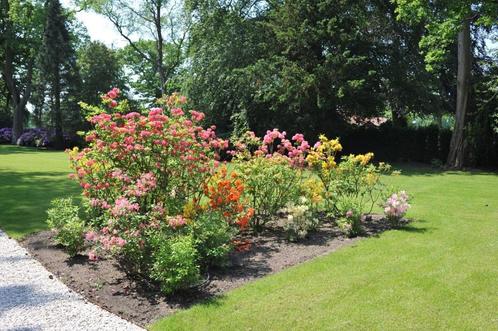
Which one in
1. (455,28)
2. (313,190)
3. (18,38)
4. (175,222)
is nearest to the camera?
(175,222)

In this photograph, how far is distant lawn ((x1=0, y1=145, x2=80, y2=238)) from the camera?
7.84 m

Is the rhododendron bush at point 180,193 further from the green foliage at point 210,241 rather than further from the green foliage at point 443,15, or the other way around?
the green foliage at point 443,15

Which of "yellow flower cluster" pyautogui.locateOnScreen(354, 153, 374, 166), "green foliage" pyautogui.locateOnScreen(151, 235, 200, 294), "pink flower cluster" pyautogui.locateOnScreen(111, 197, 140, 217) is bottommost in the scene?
"green foliage" pyautogui.locateOnScreen(151, 235, 200, 294)

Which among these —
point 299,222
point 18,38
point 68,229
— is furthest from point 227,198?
point 18,38

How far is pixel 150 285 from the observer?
4.82 m

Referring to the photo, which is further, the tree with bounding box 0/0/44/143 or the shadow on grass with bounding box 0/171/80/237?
the tree with bounding box 0/0/44/143

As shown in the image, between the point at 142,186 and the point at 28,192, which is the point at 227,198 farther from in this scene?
the point at 28,192

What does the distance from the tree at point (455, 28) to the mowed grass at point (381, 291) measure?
27.7 ft

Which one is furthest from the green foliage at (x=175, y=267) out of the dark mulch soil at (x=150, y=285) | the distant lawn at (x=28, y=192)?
the distant lawn at (x=28, y=192)

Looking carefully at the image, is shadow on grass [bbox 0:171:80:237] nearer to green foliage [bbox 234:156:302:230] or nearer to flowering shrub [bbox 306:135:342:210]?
green foliage [bbox 234:156:302:230]

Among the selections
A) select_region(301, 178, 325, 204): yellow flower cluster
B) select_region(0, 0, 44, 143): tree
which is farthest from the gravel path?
A: select_region(0, 0, 44, 143): tree

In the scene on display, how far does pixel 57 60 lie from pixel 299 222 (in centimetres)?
3132

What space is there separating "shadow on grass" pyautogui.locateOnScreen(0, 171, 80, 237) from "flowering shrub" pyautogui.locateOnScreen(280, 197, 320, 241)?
165 inches

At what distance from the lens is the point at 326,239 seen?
6711mm
